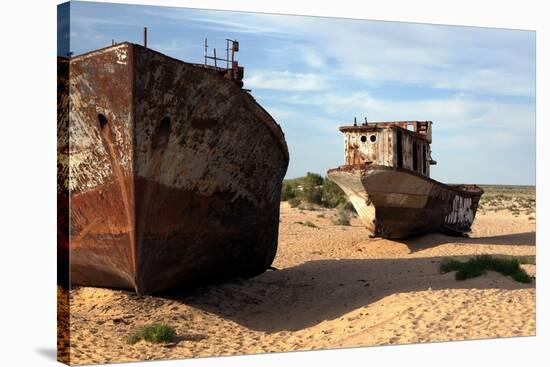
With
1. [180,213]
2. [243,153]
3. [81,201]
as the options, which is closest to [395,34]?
[243,153]

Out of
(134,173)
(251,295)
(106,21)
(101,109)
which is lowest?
(251,295)

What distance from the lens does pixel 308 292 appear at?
30.8 feet

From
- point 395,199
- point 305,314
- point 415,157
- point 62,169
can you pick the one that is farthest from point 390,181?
point 62,169

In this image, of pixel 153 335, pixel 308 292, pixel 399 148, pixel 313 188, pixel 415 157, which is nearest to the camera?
pixel 153 335

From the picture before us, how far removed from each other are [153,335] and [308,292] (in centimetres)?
311

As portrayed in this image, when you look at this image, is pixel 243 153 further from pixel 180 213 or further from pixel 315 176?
pixel 315 176

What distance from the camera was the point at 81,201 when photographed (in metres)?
7.09

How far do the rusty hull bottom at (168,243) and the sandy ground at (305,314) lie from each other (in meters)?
0.32

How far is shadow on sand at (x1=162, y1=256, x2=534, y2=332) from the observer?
801 cm

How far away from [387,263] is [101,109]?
22.4ft

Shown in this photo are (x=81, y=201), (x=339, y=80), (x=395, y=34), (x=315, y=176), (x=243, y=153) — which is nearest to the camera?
(x=81, y=201)

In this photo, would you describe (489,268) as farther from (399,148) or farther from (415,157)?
(415,157)

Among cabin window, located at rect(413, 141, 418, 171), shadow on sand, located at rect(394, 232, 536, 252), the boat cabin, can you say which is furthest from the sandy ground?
cabin window, located at rect(413, 141, 418, 171)

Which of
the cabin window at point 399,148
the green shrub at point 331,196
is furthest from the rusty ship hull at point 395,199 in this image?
the green shrub at point 331,196
